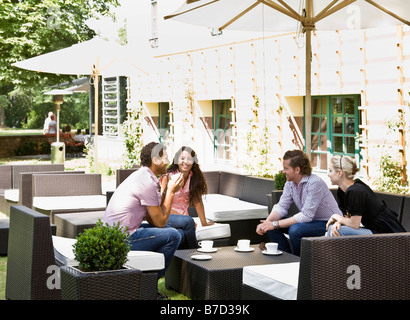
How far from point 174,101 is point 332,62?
7.44 meters

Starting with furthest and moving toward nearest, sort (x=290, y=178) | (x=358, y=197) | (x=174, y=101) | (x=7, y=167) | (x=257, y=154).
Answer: (x=174, y=101) → (x=257, y=154) → (x=7, y=167) → (x=290, y=178) → (x=358, y=197)

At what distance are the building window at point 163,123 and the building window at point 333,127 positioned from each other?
7.96 meters

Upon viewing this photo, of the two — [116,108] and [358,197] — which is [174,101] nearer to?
[116,108]

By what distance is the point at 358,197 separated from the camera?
17.8ft

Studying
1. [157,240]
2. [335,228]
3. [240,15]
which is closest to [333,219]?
[335,228]

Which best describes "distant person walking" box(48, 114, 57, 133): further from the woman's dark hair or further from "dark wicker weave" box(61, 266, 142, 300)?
"dark wicker weave" box(61, 266, 142, 300)

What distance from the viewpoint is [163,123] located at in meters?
20.8

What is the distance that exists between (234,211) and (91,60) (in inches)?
225

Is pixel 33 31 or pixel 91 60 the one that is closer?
pixel 91 60

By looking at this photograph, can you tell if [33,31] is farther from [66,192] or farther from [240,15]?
[240,15]

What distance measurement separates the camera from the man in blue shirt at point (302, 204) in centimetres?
635

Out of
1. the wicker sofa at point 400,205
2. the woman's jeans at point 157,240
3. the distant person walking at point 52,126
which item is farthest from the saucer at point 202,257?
the distant person walking at point 52,126

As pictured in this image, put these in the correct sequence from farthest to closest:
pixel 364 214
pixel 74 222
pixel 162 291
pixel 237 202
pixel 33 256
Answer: pixel 237 202, pixel 74 222, pixel 162 291, pixel 364 214, pixel 33 256
